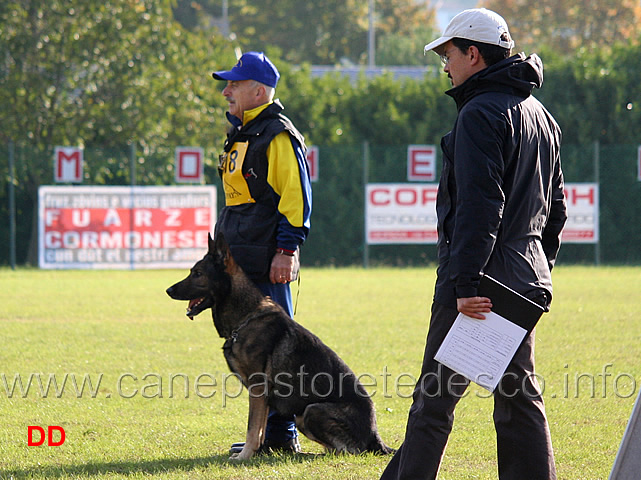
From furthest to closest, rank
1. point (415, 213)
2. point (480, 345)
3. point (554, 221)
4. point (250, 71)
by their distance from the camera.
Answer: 1. point (415, 213)
2. point (250, 71)
3. point (554, 221)
4. point (480, 345)

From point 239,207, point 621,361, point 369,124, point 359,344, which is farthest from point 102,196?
point 239,207

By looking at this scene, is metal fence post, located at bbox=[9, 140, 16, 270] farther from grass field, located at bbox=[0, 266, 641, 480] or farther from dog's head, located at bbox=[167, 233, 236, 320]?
dog's head, located at bbox=[167, 233, 236, 320]

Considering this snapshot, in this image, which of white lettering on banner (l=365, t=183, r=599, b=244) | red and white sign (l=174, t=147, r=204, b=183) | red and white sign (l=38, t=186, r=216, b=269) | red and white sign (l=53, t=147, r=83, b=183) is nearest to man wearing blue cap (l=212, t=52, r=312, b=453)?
red and white sign (l=38, t=186, r=216, b=269)

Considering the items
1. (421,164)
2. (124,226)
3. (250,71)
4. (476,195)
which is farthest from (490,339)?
(421,164)

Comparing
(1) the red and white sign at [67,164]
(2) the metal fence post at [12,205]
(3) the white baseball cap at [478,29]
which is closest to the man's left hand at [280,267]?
(3) the white baseball cap at [478,29]

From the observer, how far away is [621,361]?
835 cm

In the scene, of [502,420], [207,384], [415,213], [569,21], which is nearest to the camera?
[502,420]

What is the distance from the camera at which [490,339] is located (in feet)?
12.9

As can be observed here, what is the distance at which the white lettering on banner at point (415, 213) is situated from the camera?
19.5m

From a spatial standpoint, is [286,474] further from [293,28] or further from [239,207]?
[293,28]

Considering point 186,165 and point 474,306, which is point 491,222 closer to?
point 474,306

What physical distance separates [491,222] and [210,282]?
78.6 inches

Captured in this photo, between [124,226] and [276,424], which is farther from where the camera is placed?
[124,226]

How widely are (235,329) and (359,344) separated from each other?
14.0 ft
